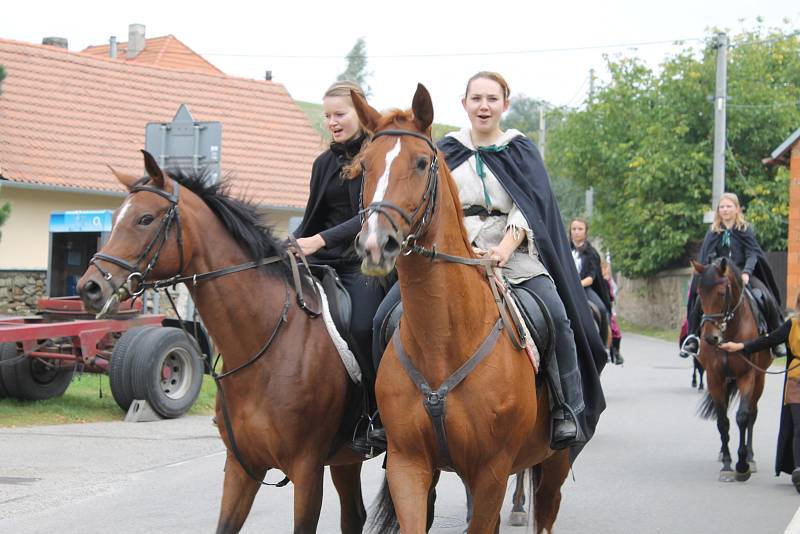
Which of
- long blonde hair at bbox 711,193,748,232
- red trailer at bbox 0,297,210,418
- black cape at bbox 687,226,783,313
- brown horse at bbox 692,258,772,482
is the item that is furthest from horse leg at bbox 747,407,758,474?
red trailer at bbox 0,297,210,418

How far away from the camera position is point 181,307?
21.1 meters

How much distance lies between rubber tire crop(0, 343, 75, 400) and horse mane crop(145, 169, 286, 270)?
7.22 m

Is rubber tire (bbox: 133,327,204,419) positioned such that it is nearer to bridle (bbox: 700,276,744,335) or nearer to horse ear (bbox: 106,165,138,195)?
bridle (bbox: 700,276,744,335)

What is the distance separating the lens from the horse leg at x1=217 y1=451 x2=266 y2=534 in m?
5.27

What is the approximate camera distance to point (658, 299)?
1444 inches

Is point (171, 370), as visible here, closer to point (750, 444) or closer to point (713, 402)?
point (713, 402)

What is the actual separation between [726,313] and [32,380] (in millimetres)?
7929

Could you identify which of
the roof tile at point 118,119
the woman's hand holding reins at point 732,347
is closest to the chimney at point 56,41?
the roof tile at point 118,119

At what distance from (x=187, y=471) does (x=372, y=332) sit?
452cm

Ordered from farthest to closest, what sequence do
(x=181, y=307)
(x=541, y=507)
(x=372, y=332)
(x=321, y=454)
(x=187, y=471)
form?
1. (x=181, y=307)
2. (x=187, y=471)
3. (x=541, y=507)
4. (x=372, y=332)
5. (x=321, y=454)

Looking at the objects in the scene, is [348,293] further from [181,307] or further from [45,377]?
[181,307]

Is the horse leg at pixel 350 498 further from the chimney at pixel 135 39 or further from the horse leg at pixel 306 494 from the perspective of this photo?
the chimney at pixel 135 39

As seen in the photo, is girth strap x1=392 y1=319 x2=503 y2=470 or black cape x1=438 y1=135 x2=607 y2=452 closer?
girth strap x1=392 y1=319 x2=503 y2=470

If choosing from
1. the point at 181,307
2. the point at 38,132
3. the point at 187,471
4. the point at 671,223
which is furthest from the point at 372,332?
the point at 671,223
